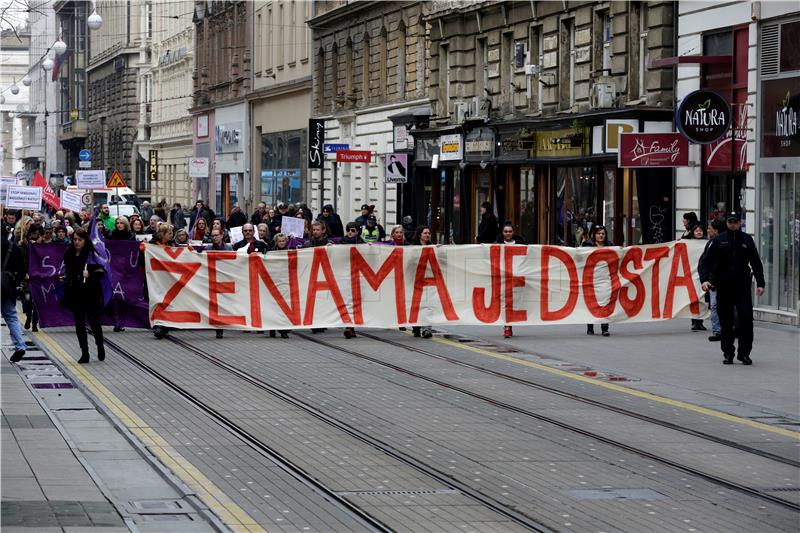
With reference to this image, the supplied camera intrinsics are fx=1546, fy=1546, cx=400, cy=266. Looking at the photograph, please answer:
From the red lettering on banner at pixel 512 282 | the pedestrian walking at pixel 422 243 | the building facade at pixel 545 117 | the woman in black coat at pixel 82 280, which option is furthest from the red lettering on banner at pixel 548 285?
the woman in black coat at pixel 82 280

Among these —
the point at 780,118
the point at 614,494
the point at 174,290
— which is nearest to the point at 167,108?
the point at 780,118

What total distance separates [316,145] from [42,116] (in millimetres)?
104799

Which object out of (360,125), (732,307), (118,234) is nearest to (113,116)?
(360,125)

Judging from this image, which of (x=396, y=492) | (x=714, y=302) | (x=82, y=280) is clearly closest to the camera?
(x=396, y=492)

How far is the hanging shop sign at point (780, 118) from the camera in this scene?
78.8 ft

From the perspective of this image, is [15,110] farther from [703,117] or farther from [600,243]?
[600,243]

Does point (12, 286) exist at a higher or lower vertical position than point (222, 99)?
lower

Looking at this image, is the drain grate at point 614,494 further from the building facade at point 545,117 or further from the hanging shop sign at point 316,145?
the hanging shop sign at point 316,145

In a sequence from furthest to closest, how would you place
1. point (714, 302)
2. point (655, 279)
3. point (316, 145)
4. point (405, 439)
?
point (316, 145) < point (655, 279) < point (714, 302) < point (405, 439)

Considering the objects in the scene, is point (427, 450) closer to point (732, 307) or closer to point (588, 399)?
point (588, 399)

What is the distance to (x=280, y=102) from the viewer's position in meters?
64.0

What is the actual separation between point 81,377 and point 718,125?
1264 centimetres

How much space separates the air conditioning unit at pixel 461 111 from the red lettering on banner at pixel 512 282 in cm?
1710

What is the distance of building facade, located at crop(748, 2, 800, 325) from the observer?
24.1 meters
